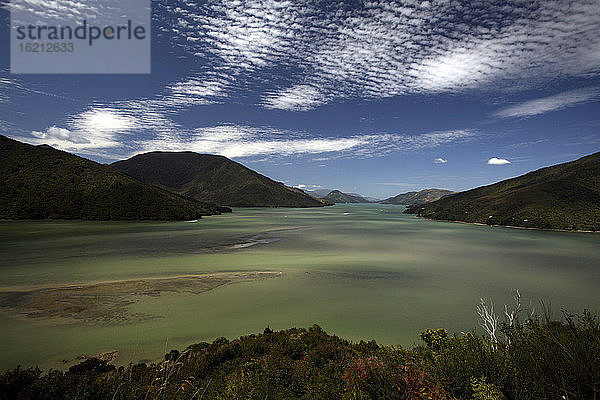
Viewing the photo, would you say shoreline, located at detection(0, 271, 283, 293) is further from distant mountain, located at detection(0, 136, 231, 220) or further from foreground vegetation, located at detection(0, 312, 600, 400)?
distant mountain, located at detection(0, 136, 231, 220)

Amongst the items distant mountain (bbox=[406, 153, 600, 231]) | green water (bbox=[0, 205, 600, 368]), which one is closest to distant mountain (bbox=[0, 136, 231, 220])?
green water (bbox=[0, 205, 600, 368])

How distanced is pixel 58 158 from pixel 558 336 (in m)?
97.7

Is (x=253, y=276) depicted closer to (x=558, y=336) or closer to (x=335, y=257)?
(x=335, y=257)

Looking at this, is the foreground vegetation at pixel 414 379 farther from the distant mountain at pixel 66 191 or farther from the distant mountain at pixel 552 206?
the distant mountain at pixel 552 206

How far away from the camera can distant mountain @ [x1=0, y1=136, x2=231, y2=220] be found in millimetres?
59000

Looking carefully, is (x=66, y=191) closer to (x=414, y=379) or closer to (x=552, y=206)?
(x=414, y=379)

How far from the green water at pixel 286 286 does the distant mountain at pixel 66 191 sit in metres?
30.1

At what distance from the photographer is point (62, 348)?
945 cm

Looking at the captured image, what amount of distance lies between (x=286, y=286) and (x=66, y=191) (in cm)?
6994

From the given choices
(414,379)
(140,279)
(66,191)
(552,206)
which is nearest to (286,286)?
(140,279)

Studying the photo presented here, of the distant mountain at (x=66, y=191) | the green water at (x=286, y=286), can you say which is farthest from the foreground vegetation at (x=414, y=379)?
the distant mountain at (x=66, y=191)

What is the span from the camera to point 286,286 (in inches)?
695

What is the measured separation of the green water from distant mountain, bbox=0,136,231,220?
30.1 meters

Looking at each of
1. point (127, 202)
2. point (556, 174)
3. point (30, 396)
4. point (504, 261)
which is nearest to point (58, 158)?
point (127, 202)
